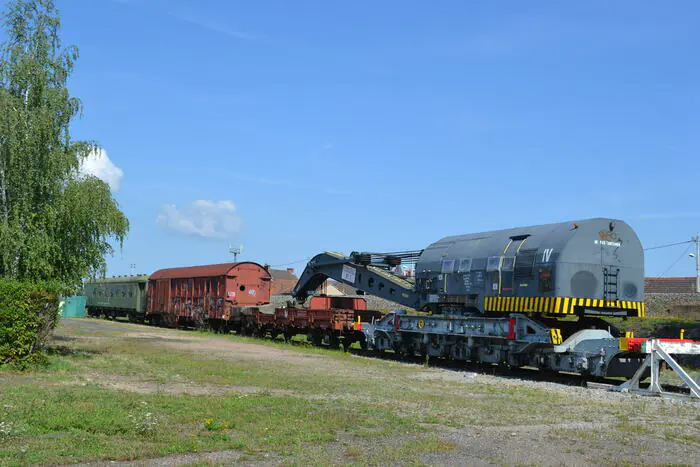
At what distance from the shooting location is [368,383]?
15.2 metres

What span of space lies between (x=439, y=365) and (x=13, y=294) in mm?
12639

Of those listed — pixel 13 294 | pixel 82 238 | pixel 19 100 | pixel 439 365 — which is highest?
pixel 19 100

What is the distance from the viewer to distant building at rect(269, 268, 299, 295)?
96.8 metres

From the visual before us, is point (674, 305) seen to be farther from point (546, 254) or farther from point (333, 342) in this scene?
point (546, 254)

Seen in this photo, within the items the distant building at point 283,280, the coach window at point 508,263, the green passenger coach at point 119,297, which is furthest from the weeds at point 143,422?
the distant building at point 283,280

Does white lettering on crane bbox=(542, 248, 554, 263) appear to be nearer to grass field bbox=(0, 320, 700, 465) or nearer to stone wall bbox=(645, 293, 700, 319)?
grass field bbox=(0, 320, 700, 465)

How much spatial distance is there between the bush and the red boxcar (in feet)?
59.1

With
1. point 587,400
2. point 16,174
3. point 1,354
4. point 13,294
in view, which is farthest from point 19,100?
point 587,400

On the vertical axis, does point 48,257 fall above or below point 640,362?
above

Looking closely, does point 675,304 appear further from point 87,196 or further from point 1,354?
point 1,354

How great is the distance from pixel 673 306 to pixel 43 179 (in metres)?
32.5

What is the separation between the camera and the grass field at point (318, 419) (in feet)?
26.6

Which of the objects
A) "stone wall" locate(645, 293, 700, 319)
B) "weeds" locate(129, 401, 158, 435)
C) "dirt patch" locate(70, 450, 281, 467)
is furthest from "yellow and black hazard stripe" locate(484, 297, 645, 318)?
"stone wall" locate(645, 293, 700, 319)

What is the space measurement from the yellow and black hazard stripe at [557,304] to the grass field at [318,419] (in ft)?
7.24
